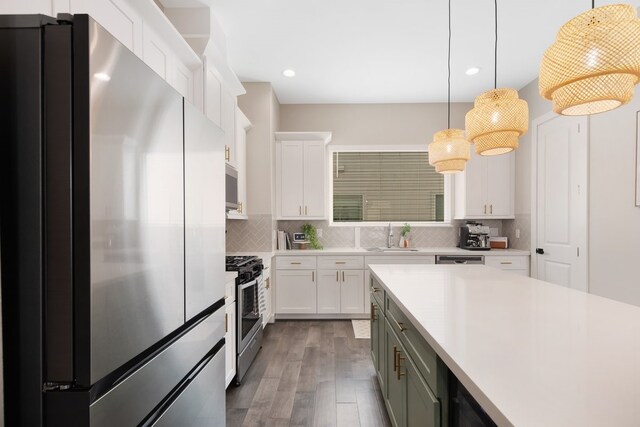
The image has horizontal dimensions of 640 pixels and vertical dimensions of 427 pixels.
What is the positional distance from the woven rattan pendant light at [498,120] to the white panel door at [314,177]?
9.03ft

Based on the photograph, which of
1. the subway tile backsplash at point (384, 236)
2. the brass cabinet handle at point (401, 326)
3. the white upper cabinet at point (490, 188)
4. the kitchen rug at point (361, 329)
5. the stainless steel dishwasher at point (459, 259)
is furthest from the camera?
the subway tile backsplash at point (384, 236)

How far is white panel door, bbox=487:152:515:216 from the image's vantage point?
14.8 feet

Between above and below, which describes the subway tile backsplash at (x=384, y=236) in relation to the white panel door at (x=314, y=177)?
below

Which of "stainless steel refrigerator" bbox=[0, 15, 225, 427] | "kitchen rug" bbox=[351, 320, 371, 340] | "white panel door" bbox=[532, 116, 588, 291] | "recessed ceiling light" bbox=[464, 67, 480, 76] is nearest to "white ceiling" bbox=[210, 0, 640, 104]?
"recessed ceiling light" bbox=[464, 67, 480, 76]

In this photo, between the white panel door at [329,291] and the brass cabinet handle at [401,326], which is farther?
the white panel door at [329,291]

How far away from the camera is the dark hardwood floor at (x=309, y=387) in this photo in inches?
84.5

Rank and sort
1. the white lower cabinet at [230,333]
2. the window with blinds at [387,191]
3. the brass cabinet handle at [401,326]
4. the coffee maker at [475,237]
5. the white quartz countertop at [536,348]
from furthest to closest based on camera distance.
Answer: the window with blinds at [387,191], the coffee maker at [475,237], the white lower cabinet at [230,333], the brass cabinet handle at [401,326], the white quartz countertop at [536,348]

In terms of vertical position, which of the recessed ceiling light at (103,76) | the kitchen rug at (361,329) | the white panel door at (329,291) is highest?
the recessed ceiling light at (103,76)

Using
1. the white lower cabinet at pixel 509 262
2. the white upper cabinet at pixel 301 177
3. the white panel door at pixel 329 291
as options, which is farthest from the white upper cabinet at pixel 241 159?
the white lower cabinet at pixel 509 262

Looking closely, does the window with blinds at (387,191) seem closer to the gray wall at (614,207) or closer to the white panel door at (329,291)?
the white panel door at (329,291)

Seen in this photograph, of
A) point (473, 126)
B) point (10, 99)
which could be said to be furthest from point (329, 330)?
point (10, 99)

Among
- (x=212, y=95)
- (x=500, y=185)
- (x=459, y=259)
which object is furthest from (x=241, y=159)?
(x=500, y=185)

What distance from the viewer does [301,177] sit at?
14.6 ft

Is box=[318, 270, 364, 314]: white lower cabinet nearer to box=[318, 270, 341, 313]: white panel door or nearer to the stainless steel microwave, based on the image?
box=[318, 270, 341, 313]: white panel door
